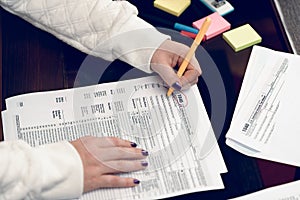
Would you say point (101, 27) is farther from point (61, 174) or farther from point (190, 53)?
point (61, 174)

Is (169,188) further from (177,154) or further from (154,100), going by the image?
(154,100)

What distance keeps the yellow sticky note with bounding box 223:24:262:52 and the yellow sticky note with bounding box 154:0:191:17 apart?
9 cm

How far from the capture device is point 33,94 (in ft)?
2.66

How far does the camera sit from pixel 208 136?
30.2 inches

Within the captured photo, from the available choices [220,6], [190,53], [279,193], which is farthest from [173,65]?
[279,193]

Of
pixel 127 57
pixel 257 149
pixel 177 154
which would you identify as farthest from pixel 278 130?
pixel 127 57

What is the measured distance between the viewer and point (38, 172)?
679 millimetres

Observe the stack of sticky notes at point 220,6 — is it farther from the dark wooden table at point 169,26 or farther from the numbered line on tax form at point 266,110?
the numbered line on tax form at point 266,110

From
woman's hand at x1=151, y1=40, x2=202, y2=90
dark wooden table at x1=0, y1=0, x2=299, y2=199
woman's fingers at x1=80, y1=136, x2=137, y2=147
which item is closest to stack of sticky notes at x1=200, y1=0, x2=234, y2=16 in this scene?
dark wooden table at x1=0, y1=0, x2=299, y2=199

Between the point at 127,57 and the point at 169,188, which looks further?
the point at 127,57

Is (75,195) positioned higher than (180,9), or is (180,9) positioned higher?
(180,9)

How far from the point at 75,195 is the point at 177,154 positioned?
0.51 feet

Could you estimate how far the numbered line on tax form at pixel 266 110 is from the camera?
2.56 feet

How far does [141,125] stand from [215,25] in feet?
0.78
